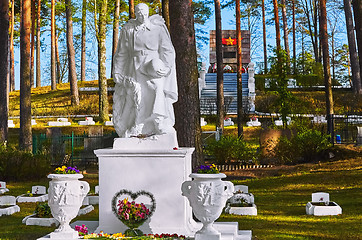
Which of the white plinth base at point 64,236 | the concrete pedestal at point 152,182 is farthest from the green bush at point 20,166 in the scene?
the white plinth base at point 64,236

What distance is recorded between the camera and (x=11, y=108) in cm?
4100

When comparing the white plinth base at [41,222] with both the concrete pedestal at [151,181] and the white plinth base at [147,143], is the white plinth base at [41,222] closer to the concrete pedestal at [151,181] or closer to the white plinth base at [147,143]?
the concrete pedestal at [151,181]

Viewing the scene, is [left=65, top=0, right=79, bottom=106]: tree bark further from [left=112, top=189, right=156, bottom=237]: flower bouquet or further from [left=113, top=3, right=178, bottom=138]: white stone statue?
[left=112, top=189, right=156, bottom=237]: flower bouquet

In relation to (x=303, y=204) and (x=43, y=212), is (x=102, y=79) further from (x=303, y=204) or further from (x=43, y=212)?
(x=43, y=212)

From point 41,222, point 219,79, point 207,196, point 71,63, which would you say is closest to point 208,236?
point 207,196

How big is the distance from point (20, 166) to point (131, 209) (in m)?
12.6

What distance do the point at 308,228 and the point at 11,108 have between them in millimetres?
33140

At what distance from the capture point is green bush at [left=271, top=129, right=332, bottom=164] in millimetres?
22844

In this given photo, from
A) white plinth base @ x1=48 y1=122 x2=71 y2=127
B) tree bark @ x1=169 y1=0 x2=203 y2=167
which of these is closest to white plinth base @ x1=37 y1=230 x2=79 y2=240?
tree bark @ x1=169 y1=0 x2=203 y2=167

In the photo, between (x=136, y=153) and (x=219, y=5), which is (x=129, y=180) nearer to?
(x=136, y=153)

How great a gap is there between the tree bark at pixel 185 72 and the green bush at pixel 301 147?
31.8 ft

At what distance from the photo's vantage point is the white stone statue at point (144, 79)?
1061 cm

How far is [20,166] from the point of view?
69.6ft

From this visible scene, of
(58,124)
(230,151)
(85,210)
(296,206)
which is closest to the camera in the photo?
(85,210)
